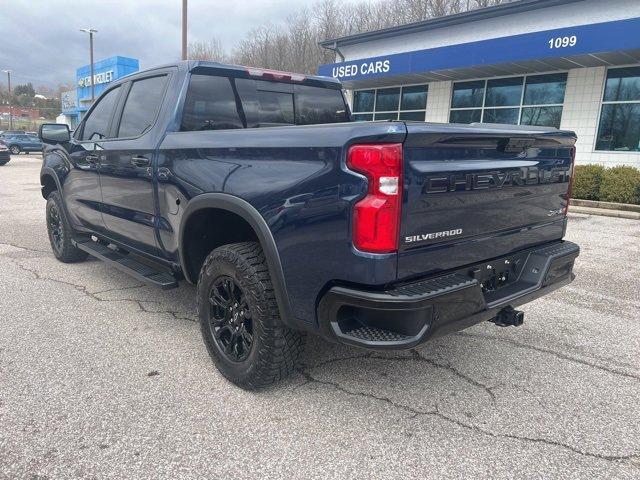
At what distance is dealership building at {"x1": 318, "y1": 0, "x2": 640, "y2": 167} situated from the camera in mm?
11664

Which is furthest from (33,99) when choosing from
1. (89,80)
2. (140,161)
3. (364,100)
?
(140,161)

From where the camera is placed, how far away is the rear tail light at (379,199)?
2.11m

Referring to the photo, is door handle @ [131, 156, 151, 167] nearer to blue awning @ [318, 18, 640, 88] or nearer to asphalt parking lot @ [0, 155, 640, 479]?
asphalt parking lot @ [0, 155, 640, 479]

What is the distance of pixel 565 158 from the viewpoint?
319 centimetres

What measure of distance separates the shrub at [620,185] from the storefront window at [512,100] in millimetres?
2810

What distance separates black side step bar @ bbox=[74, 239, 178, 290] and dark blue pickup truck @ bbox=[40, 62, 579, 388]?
2 centimetres

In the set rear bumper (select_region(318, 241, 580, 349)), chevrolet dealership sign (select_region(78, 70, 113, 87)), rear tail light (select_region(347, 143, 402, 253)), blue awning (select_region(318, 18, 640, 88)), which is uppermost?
chevrolet dealership sign (select_region(78, 70, 113, 87))

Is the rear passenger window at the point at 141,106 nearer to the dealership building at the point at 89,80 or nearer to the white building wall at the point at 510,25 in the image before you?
the white building wall at the point at 510,25

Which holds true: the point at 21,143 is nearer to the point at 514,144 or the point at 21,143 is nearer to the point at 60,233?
the point at 60,233

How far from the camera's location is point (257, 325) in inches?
106

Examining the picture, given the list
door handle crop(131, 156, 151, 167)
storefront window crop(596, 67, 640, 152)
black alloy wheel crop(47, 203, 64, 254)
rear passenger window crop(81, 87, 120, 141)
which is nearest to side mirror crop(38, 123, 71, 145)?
rear passenger window crop(81, 87, 120, 141)

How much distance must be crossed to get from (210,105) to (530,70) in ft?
41.5

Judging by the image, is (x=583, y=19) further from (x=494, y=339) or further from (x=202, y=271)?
(x=202, y=271)

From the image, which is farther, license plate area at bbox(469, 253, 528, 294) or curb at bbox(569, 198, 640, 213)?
curb at bbox(569, 198, 640, 213)
